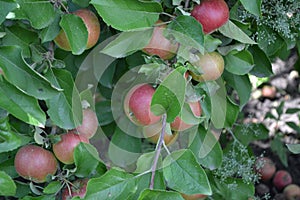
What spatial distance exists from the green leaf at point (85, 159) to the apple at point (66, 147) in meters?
0.03

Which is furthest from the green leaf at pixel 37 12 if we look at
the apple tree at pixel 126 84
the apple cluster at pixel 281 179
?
the apple cluster at pixel 281 179

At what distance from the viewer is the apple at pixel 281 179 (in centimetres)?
224

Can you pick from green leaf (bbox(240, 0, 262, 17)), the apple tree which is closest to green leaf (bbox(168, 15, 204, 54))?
the apple tree

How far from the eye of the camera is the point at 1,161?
118cm

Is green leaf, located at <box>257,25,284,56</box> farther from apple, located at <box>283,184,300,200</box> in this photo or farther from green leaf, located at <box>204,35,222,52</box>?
apple, located at <box>283,184,300,200</box>

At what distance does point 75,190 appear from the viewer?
1076 millimetres

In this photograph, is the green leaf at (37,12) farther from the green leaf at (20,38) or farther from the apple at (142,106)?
the apple at (142,106)

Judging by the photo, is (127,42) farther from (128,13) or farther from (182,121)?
(182,121)

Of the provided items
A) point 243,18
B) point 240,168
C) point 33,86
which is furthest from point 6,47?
point 240,168

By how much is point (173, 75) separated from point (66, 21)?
0.72 feet

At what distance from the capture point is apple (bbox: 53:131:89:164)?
1062 mm

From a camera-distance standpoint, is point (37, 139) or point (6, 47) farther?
point (37, 139)

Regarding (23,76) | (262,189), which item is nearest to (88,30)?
(23,76)

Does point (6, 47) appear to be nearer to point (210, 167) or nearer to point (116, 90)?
point (116, 90)
